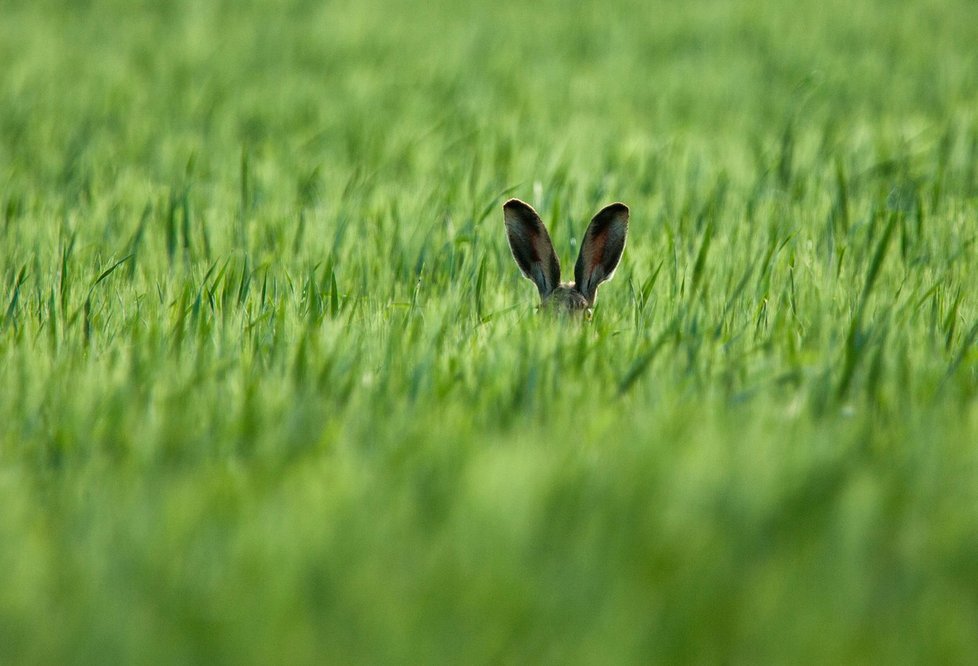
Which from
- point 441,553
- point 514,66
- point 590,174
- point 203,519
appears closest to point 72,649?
point 203,519

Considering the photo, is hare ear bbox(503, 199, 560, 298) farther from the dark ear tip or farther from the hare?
the dark ear tip

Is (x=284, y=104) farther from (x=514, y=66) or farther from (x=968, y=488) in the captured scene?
(x=968, y=488)

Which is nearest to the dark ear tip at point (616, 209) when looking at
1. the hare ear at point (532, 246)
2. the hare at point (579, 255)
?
the hare at point (579, 255)

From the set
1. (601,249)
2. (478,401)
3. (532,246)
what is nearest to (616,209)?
(601,249)

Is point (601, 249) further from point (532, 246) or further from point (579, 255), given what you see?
point (532, 246)

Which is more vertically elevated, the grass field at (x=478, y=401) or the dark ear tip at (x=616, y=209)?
the dark ear tip at (x=616, y=209)

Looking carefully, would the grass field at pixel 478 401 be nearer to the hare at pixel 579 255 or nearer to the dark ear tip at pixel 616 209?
the hare at pixel 579 255

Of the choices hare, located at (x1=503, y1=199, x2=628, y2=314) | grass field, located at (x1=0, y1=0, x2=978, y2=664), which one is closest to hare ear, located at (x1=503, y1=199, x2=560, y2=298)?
hare, located at (x1=503, y1=199, x2=628, y2=314)
